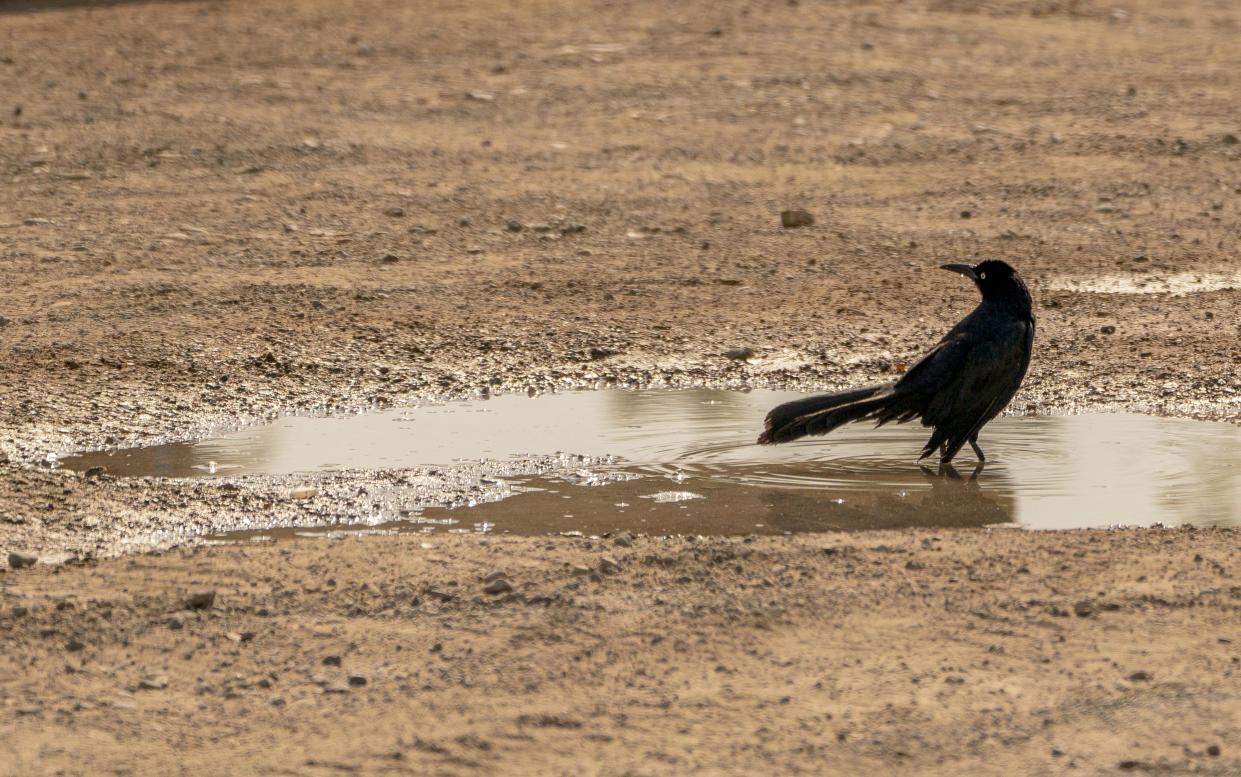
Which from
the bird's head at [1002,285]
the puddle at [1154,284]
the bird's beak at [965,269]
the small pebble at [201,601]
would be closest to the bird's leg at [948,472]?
the bird's head at [1002,285]

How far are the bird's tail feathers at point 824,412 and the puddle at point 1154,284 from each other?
2.65 m

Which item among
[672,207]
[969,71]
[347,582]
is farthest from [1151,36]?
[347,582]

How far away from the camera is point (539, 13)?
608 inches

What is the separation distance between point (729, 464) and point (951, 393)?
3.04 feet

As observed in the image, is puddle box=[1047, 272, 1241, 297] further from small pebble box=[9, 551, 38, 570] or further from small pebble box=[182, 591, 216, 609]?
small pebble box=[9, 551, 38, 570]

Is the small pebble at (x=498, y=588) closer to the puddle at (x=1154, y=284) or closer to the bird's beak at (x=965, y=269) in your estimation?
the bird's beak at (x=965, y=269)

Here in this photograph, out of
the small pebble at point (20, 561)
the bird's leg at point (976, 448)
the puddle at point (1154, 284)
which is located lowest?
the small pebble at point (20, 561)

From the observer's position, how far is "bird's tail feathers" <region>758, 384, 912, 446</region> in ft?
20.7

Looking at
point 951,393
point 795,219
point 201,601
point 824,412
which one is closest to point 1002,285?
point 951,393

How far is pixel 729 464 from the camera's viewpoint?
6402 mm

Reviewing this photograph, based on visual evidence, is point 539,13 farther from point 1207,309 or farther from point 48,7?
point 1207,309

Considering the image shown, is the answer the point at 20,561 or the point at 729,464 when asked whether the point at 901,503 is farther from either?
the point at 20,561

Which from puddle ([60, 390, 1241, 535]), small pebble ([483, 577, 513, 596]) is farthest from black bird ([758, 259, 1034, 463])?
small pebble ([483, 577, 513, 596])

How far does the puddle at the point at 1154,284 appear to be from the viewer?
8711 mm
